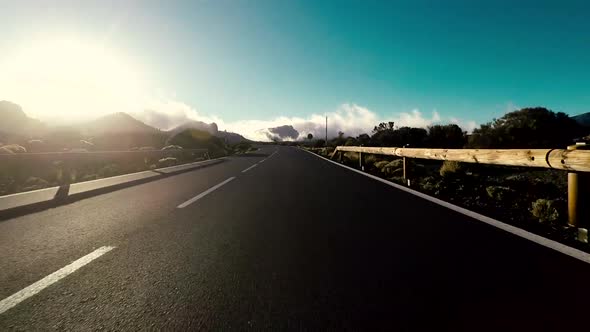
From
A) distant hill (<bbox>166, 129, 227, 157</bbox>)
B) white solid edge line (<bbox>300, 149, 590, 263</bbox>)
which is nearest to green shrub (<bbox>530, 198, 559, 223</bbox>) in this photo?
white solid edge line (<bbox>300, 149, 590, 263</bbox>)

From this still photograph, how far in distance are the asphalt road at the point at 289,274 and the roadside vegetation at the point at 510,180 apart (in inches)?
52.9

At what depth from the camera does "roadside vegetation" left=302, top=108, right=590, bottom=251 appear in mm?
5088

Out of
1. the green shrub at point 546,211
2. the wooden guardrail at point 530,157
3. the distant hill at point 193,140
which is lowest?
the green shrub at point 546,211

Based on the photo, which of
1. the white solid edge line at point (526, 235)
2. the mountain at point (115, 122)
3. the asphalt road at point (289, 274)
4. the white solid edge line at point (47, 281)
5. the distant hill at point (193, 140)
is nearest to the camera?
the asphalt road at point (289, 274)

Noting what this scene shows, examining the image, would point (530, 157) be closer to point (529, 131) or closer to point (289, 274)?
point (289, 274)

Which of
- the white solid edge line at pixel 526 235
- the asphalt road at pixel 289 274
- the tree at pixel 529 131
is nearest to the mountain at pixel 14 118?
the tree at pixel 529 131

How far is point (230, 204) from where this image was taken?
6273 mm

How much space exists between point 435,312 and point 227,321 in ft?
4.58

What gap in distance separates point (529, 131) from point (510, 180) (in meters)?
41.8

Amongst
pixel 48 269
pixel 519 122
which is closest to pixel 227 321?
pixel 48 269

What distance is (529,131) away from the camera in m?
42.2

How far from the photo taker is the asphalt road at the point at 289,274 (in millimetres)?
2070

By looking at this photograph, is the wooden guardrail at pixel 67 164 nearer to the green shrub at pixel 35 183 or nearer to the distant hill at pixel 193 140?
the green shrub at pixel 35 183

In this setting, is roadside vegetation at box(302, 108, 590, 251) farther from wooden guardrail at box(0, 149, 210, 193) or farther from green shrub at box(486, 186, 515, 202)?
wooden guardrail at box(0, 149, 210, 193)
